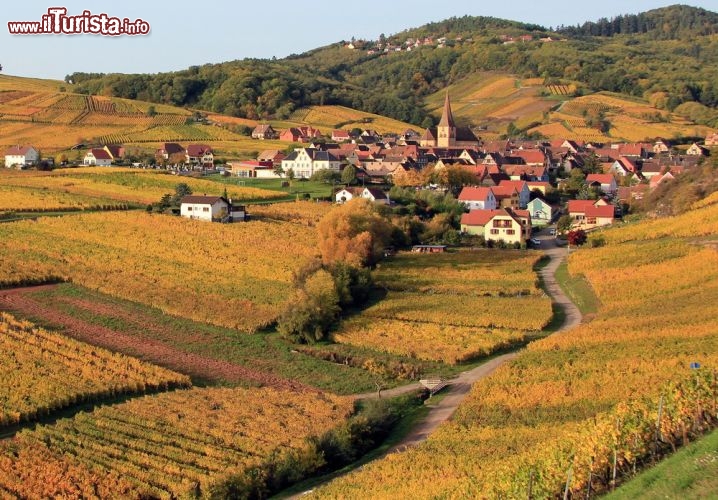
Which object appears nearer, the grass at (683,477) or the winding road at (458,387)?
the grass at (683,477)

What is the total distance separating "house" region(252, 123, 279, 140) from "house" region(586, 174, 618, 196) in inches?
1636

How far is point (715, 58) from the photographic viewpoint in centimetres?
18950

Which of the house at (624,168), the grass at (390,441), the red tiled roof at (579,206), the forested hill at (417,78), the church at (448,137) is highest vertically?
the forested hill at (417,78)

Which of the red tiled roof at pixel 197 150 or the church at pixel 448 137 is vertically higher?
the church at pixel 448 137

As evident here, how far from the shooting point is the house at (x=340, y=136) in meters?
107

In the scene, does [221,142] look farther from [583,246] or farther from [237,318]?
[237,318]

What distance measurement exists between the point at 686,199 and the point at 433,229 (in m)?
15.9

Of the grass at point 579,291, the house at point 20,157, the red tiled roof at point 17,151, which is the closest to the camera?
the grass at point 579,291

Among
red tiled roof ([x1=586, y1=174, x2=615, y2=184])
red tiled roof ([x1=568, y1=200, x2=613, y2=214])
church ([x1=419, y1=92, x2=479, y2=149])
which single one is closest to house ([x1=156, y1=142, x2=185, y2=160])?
church ([x1=419, y1=92, x2=479, y2=149])

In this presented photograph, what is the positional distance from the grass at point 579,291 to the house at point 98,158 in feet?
163

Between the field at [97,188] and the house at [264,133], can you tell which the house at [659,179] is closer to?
the field at [97,188]

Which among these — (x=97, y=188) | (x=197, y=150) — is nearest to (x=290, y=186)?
(x=97, y=188)

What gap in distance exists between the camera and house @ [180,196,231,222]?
178 ft

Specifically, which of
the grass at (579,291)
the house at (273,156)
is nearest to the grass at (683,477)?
the grass at (579,291)
